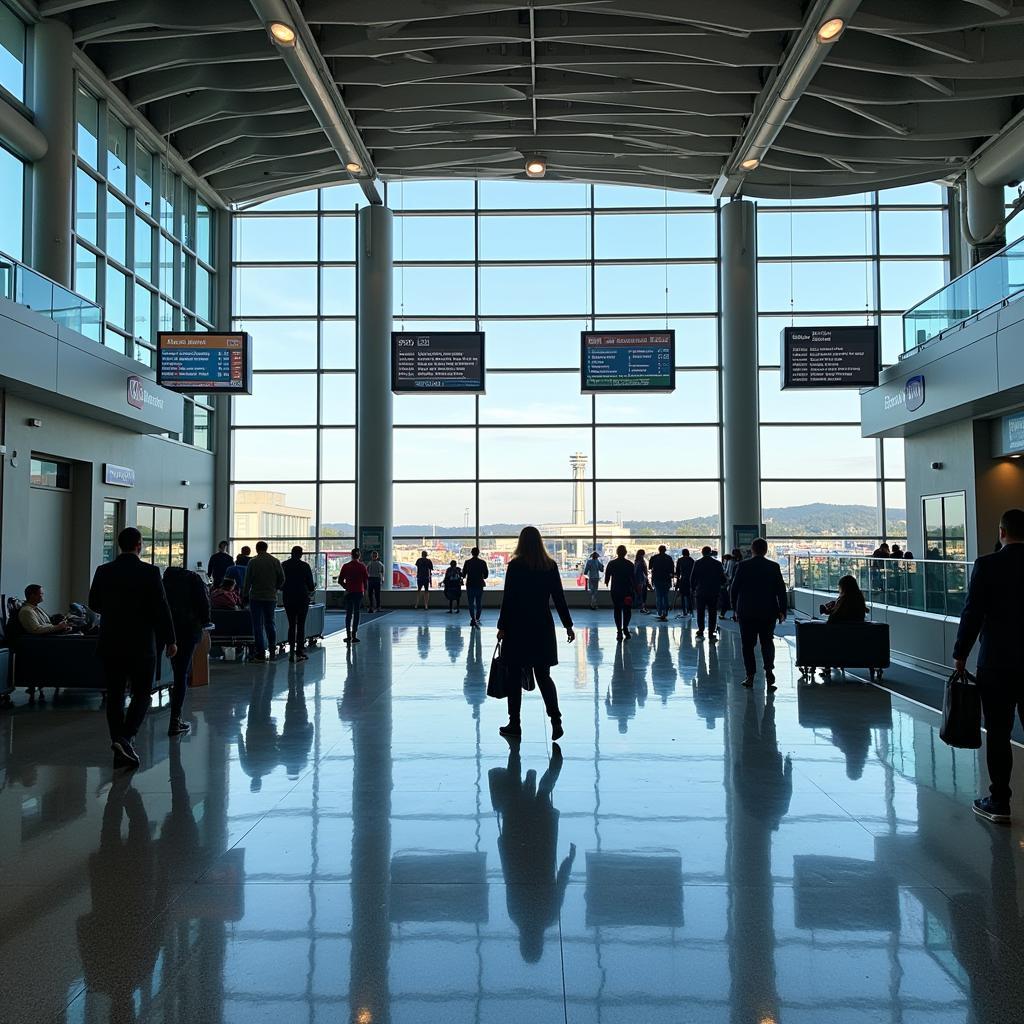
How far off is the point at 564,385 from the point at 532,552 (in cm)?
1833

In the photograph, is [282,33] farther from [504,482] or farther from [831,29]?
[504,482]

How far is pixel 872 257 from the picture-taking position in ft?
81.6

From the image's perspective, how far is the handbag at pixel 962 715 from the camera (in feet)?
17.2

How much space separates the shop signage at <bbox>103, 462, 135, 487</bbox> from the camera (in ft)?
56.1

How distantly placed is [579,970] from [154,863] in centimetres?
228

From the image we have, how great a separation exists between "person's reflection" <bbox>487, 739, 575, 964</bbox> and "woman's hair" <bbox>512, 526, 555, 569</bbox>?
1500 mm

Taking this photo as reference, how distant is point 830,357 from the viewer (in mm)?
17125

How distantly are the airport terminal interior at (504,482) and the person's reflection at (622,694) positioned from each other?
0.20 m

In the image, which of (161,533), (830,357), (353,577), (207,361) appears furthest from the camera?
(161,533)

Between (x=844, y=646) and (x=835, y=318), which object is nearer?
(x=844, y=646)

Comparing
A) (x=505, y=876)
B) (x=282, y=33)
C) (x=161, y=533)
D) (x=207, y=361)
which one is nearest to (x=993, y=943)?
(x=505, y=876)

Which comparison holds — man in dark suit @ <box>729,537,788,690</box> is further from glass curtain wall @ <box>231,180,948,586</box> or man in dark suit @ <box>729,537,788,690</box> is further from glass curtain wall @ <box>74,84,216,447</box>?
glass curtain wall @ <box>231,180,948,586</box>

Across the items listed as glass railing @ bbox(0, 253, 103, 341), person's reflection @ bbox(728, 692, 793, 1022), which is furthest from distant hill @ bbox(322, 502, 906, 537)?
person's reflection @ bbox(728, 692, 793, 1022)

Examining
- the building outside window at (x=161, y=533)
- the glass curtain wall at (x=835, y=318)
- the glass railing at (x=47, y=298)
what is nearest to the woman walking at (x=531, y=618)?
the glass railing at (x=47, y=298)
